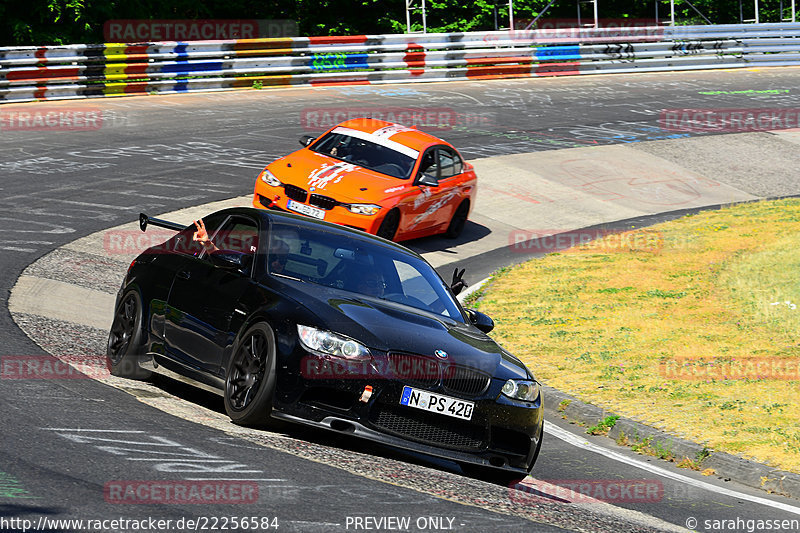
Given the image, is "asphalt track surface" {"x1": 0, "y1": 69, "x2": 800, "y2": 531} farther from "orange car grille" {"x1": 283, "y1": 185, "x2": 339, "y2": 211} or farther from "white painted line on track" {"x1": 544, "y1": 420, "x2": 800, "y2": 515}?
"orange car grille" {"x1": 283, "y1": 185, "x2": 339, "y2": 211}

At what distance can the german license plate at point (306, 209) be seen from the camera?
15500 millimetres

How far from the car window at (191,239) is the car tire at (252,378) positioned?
155 cm

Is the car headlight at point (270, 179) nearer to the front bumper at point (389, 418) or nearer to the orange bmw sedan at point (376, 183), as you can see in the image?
the orange bmw sedan at point (376, 183)

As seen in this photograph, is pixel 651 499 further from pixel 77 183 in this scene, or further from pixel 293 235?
pixel 77 183

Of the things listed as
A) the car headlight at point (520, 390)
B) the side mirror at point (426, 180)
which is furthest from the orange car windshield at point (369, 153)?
the car headlight at point (520, 390)

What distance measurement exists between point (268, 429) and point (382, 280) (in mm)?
1608

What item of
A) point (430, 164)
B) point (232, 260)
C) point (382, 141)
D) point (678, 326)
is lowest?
point (678, 326)

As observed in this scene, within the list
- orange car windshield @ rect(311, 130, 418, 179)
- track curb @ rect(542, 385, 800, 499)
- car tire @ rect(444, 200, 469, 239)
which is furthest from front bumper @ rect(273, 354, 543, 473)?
car tire @ rect(444, 200, 469, 239)

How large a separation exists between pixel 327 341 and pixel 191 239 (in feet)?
7.60

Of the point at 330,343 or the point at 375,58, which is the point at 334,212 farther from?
the point at 375,58

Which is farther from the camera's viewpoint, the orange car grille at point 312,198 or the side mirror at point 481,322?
the orange car grille at point 312,198

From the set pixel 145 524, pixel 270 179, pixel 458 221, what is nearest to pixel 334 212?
pixel 270 179

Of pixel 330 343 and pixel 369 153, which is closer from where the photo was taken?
pixel 330 343

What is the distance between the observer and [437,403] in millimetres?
7113
